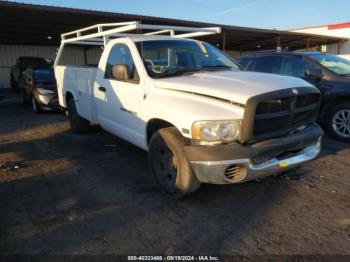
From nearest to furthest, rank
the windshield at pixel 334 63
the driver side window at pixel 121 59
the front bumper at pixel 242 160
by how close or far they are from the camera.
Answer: the front bumper at pixel 242 160
the driver side window at pixel 121 59
the windshield at pixel 334 63

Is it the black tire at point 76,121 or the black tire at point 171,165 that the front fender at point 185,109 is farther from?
the black tire at point 76,121

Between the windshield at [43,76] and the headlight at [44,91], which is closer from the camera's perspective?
the headlight at [44,91]

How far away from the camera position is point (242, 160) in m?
3.29

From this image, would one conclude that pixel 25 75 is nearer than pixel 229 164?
No

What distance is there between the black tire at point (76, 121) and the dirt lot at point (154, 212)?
1.58 metres

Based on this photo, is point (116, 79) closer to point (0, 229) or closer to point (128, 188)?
point (128, 188)

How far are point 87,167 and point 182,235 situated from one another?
2589mm

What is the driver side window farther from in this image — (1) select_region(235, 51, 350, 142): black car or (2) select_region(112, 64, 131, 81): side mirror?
(1) select_region(235, 51, 350, 142): black car

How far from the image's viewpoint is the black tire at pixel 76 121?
712 centimetres

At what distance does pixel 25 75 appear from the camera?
11938 millimetres

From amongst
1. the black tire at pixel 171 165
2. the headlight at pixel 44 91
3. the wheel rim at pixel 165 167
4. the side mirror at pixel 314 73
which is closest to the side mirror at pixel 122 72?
the black tire at pixel 171 165

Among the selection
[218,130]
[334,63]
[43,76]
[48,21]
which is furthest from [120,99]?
[48,21]

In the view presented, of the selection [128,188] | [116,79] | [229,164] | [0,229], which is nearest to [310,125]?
[229,164]

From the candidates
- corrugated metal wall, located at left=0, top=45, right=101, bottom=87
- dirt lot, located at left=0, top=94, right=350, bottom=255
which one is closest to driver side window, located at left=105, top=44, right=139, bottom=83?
dirt lot, located at left=0, top=94, right=350, bottom=255
